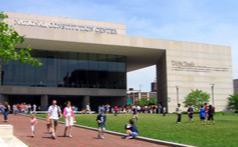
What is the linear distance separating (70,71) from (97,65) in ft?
16.4

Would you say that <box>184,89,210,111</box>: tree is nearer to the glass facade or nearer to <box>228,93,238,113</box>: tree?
<box>228,93,238,113</box>: tree

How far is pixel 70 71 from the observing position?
227 ft

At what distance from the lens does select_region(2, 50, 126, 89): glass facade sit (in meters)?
66.0

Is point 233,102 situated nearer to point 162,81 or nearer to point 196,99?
point 196,99

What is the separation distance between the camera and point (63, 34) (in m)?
61.6

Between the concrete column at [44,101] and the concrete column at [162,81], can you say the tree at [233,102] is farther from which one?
the concrete column at [44,101]

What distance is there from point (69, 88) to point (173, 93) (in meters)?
17.2

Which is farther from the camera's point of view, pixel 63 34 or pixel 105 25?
pixel 105 25

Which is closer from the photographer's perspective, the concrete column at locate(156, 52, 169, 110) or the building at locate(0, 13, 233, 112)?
the building at locate(0, 13, 233, 112)

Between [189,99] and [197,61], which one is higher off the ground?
[197,61]

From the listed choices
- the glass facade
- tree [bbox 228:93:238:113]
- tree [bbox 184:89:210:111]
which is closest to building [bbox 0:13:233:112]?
the glass facade

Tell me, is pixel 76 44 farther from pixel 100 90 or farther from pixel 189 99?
pixel 189 99

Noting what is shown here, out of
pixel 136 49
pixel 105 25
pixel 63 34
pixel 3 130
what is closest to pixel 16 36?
pixel 3 130

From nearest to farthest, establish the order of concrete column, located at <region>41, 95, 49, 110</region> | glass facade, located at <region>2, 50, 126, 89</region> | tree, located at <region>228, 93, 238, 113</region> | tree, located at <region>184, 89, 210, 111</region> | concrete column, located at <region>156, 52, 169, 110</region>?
tree, located at <region>184, 89, 210, 111</region>, glass facade, located at <region>2, 50, 126, 89</region>, concrete column, located at <region>41, 95, 49, 110</region>, concrete column, located at <region>156, 52, 169, 110</region>, tree, located at <region>228, 93, 238, 113</region>
